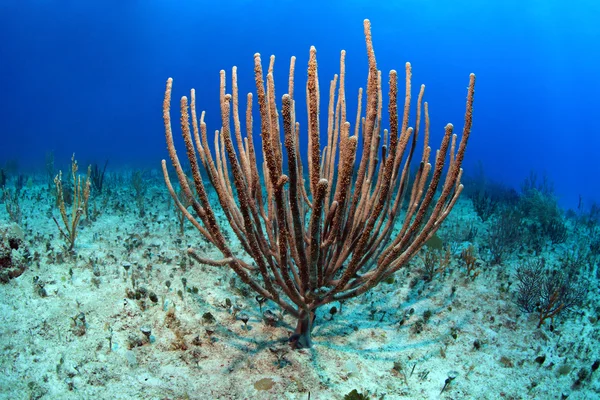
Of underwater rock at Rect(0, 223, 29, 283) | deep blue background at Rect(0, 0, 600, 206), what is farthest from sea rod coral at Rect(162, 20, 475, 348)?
deep blue background at Rect(0, 0, 600, 206)

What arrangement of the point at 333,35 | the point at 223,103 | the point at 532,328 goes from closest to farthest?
the point at 223,103, the point at 532,328, the point at 333,35

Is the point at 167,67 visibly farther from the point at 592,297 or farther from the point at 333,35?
the point at 592,297

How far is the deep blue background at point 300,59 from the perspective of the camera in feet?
210

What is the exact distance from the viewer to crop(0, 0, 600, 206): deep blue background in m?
63.9

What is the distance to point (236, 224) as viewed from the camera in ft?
8.73

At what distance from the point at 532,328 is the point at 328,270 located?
108 inches

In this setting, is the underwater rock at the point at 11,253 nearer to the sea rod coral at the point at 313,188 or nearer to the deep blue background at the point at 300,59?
the sea rod coral at the point at 313,188

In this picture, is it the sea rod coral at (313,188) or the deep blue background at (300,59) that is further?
the deep blue background at (300,59)

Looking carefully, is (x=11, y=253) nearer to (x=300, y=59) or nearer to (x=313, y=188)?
(x=313, y=188)

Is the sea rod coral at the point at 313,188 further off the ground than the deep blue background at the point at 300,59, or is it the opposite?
the deep blue background at the point at 300,59

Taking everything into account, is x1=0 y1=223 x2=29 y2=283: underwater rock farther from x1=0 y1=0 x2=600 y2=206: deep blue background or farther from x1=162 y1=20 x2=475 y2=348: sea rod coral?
x1=0 y1=0 x2=600 y2=206: deep blue background

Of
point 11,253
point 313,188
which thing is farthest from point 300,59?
point 313,188

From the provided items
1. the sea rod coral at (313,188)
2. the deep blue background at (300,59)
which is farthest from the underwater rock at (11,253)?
the deep blue background at (300,59)

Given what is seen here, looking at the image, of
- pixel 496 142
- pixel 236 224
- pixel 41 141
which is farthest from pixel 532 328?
pixel 496 142
